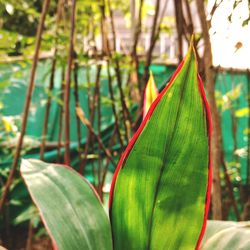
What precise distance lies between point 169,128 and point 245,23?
366 mm

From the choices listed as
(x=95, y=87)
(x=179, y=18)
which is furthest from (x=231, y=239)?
(x=95, y=87)

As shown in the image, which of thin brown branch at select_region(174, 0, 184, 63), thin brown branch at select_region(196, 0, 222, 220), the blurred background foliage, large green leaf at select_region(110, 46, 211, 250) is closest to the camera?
large green leaf at select_region(110, 46, 211, 250)

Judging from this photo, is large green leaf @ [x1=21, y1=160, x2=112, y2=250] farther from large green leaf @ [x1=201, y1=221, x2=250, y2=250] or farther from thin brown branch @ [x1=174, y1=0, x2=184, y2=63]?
thin brown branch @ [x1=174, y1=0, x2=184, y2=63]

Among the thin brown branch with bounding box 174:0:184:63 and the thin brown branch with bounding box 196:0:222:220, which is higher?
the thin brown branch with bounding box 174:0:184:63

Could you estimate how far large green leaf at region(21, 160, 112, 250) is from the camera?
15.7 inches

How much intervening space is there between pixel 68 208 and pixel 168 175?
0.34 ft

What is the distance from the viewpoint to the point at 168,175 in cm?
40

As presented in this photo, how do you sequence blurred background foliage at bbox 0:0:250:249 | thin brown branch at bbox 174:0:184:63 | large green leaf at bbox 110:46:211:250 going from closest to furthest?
large green leaf at bbox 110:46:211:250 < thin brown branch at bbox 174:0:184:63 < blurred background foliage at bbox 0:0:250:249

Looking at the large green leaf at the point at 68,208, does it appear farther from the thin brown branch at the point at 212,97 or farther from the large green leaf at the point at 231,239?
the thin brown branch at the point at 212,97

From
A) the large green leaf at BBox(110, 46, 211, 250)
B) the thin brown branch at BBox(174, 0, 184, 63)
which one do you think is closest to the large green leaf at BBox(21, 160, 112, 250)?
the large green leaf at BBox(110, 46, 211, 250)

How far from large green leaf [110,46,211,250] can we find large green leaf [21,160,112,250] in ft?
0.06

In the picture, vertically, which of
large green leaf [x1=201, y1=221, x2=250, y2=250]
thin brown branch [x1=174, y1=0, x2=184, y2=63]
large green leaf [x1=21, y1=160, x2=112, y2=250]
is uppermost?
thin brown branch [x1=174, y1=0, x2=184, y2=63]

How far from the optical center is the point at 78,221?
1.36 ft

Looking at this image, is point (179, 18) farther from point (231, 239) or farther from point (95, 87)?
point (231, 239)
